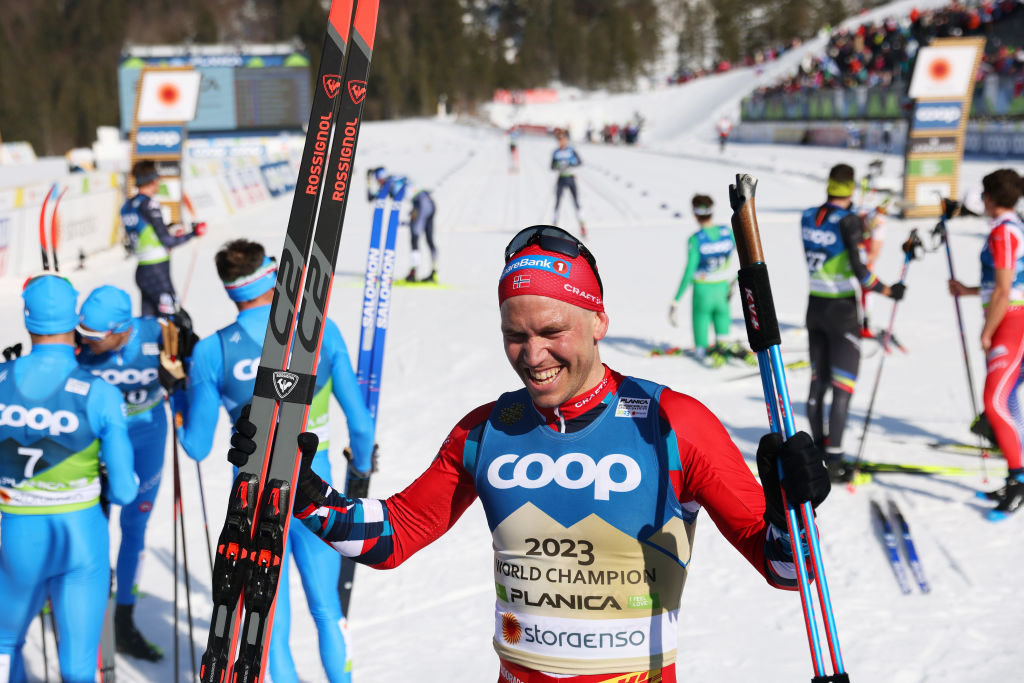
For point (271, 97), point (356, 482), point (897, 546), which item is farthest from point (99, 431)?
point (271, 97)

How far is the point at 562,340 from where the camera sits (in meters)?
2.38

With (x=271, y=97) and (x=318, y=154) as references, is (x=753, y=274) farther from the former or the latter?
(x=271, y=97)

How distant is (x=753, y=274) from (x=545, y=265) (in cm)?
52

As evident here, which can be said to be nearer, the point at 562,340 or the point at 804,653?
the point at 562,340

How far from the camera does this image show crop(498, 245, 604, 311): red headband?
239 centimetres

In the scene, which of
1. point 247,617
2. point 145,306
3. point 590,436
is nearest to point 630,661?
point 590,436

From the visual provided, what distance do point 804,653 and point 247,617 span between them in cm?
336

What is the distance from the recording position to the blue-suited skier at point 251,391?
4.15 meters

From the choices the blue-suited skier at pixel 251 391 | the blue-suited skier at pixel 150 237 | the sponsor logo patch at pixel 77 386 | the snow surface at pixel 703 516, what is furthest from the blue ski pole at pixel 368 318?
the blue-suited skier at pixel 150 237

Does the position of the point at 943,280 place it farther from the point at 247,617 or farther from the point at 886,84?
the point at 886,84

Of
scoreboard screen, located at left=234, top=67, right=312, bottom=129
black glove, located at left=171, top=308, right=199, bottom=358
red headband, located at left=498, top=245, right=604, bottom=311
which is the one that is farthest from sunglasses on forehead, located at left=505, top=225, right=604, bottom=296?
scoreboard screen, located at left=234, top=67, right=312, bottom=129

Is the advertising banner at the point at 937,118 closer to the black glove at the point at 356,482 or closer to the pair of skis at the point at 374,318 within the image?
the pair of skis at the point at 374,318

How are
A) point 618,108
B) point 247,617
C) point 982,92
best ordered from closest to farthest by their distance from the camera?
point 247,617
point 982,92
point 618,108

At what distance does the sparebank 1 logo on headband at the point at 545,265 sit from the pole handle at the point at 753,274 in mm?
435
